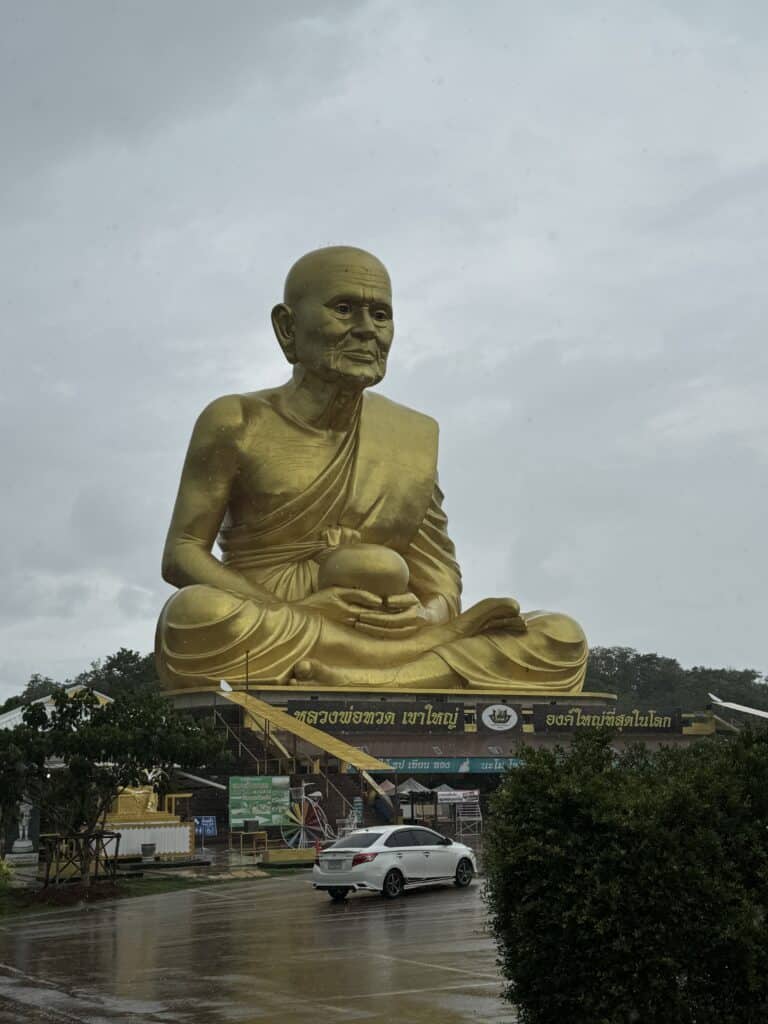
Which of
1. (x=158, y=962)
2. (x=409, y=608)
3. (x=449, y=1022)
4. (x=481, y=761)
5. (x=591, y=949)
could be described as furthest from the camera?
(x=409, y=608)

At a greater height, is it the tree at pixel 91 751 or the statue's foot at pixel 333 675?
the statue's foot at pixel 333 675

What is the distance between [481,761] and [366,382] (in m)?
7.05

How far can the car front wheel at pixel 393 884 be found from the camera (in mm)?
12617

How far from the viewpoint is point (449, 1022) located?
6465mm

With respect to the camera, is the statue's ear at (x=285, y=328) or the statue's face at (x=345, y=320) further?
the statue's ear at (x=285, y=328)

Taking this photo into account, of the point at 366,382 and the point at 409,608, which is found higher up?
the point at 366,382

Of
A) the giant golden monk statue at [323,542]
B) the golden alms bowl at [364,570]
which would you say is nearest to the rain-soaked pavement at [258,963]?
the giant golden monk statue at [323,542]

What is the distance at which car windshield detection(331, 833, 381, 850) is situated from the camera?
41.5 ft

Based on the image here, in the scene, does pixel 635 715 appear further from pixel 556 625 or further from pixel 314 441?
pixel 314 441

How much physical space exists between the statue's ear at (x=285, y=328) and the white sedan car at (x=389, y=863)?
1286 centimetres

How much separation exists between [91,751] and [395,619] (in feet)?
34.7

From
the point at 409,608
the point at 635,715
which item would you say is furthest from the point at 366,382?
the point at 635,715

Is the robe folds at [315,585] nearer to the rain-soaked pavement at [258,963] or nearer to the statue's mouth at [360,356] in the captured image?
the statue's mouth at [360,356]

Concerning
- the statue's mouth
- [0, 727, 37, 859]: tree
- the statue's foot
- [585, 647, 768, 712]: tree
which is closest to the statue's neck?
the statue's mouth
